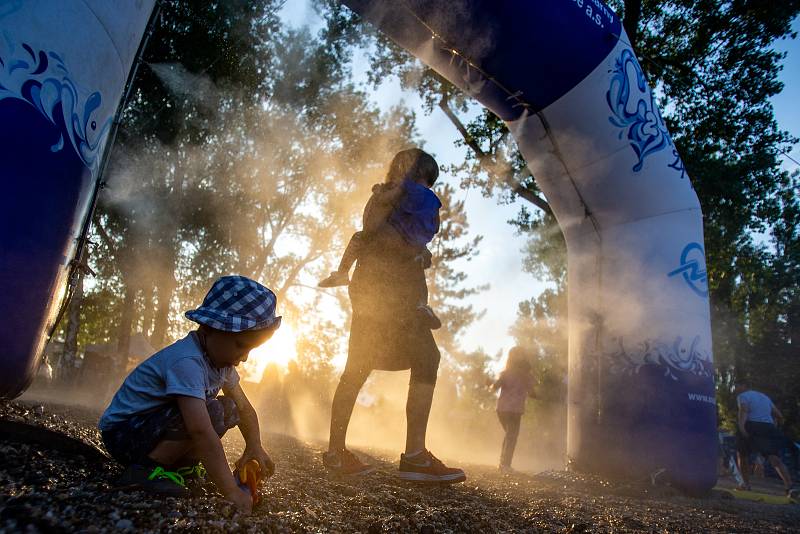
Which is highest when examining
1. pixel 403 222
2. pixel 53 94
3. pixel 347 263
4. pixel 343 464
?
pixel 53 94

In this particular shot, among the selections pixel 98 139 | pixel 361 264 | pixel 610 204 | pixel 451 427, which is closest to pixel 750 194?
pixel 610 204

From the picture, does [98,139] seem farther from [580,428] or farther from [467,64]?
[580,428]

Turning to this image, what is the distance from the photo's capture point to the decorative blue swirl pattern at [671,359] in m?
5.14

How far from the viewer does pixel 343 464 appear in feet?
10.4

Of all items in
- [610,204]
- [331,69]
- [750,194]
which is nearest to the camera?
[610,204]

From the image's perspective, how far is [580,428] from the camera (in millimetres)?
5617

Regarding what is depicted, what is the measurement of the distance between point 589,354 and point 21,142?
536 cm

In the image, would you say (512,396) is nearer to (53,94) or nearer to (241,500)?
(241,500)

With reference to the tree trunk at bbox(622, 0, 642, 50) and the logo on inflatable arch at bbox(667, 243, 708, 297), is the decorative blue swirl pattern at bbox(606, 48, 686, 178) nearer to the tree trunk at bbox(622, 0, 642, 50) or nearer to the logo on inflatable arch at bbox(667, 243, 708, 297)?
the logo on inflatable arch at bbox(667, 243, 708, 297)

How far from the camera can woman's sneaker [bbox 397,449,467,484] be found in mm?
3061

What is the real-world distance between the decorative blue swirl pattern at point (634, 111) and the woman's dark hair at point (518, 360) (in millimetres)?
3654

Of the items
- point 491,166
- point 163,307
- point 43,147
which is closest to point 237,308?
point 43,147

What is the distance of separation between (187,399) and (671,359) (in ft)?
15.8

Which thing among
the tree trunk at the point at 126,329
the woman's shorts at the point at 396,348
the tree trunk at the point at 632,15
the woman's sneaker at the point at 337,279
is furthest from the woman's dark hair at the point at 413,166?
the tree trunk at the point at 126,329
